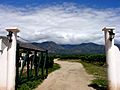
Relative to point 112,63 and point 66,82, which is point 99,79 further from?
point 112,63

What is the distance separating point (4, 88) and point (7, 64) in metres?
1.02

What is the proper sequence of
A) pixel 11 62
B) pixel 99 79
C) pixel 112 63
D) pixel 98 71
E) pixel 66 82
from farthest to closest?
pixel 98 71, pixel 99 79, pixel 66 82, pixel 112 63, pixel 11 62

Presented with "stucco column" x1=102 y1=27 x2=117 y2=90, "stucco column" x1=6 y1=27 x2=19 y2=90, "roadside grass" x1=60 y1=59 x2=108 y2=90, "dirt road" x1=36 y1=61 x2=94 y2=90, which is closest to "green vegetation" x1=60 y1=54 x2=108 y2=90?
"roadside grass" x1=60 y1=59 x2=108 y2=90

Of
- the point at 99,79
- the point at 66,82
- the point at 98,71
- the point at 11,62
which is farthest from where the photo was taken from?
the point at 98,71

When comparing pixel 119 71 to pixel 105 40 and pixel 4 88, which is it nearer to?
pixel 105 40

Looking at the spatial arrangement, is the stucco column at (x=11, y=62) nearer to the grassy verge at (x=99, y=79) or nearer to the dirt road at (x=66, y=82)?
the dirt road at (x=66, y=82)

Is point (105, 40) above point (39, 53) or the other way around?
above

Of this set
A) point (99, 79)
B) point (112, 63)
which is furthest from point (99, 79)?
point (112, 63)

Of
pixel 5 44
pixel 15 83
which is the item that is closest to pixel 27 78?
pixel 15 83

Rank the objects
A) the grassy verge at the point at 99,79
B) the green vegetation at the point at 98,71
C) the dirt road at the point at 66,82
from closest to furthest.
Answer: the dirt road at the point at 66,82 < the grassy verge at the point at 99,79 < the green vegetation at the point at 98,71

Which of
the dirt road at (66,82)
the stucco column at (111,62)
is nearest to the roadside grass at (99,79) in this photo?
the dirt road at (66,82)

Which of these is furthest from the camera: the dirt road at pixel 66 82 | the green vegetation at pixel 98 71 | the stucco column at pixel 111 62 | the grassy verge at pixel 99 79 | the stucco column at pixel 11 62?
the green vegetation at pixel 98 71

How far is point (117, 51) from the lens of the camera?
13.8 metres

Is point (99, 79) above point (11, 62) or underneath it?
underneath
